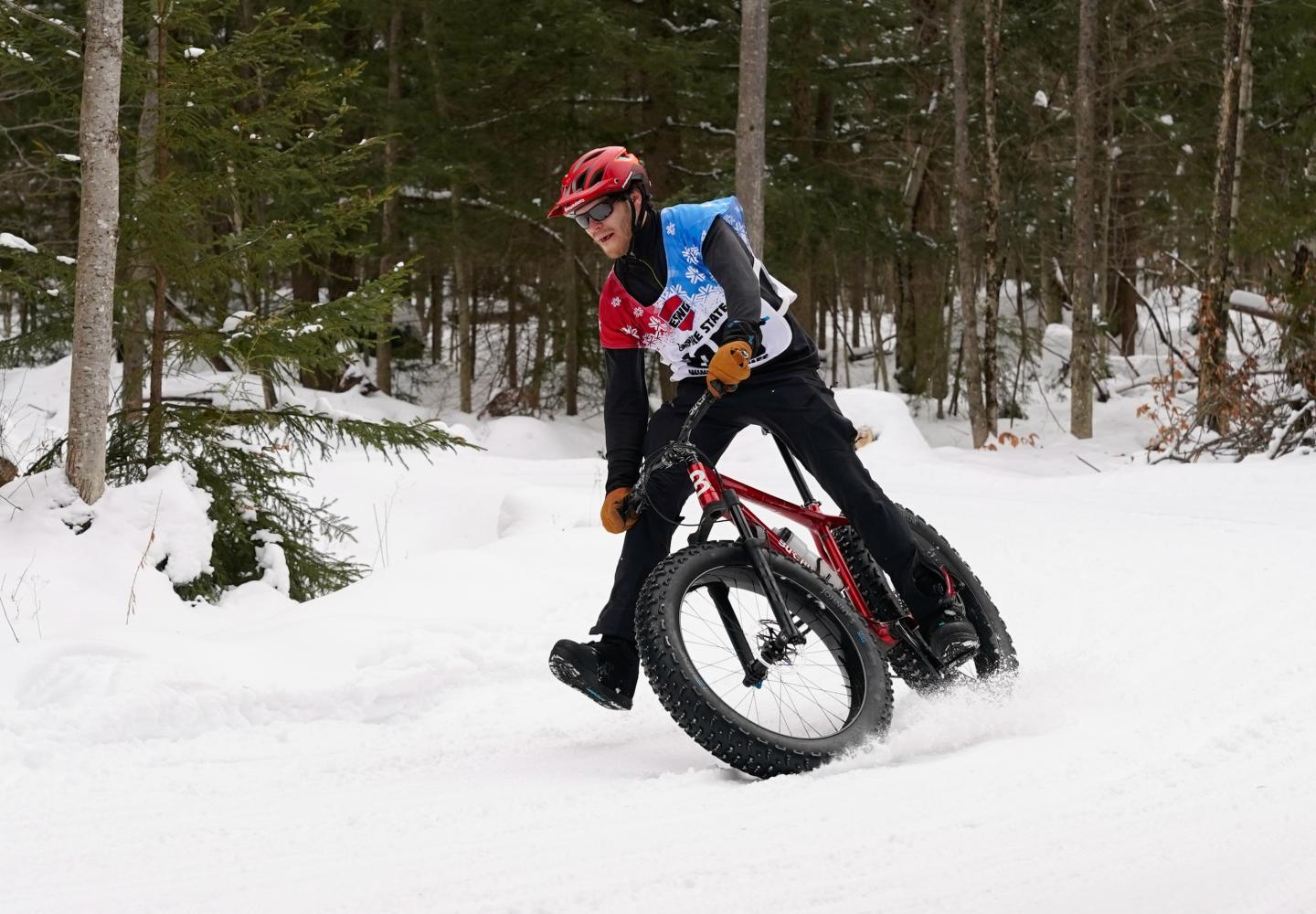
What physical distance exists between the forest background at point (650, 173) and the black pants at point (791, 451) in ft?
12.3

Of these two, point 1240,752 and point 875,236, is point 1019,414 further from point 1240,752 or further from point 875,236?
point 1240,752

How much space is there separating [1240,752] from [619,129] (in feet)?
54.2

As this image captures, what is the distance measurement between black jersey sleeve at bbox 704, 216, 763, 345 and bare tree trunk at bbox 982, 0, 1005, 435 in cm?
1528

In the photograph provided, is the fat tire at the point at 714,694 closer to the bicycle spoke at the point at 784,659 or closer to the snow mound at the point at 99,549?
the bicycle spoke at the point at 784,659

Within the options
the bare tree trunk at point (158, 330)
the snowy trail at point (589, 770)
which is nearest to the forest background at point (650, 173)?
the bare tree trunk at point (158, 330)

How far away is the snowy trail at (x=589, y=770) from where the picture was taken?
2713mm

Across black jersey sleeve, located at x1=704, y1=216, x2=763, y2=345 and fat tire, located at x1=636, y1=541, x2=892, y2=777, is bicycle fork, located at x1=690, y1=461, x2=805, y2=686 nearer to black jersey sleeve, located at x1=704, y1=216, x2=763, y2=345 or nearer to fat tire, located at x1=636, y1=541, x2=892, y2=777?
fat tire, located at x1=636, y1=541, x2=892, y2=777

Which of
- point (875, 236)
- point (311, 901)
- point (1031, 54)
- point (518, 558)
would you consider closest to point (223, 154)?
point (518, 558)

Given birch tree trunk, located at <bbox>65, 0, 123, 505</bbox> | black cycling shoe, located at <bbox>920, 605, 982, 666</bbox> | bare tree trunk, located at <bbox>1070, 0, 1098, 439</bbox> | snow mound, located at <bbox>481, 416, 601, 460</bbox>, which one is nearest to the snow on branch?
birch tree trunk, located at <bbox>65, 0, 123, 505</bbox>

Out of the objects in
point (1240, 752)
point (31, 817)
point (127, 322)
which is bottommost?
point (31, 817)

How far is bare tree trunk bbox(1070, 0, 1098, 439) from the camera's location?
17344 mm

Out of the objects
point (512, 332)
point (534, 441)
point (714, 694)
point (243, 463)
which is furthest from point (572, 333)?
point (714, 694)

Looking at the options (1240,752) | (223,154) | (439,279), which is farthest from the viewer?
(439,279)

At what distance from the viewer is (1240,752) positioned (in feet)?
11.4
